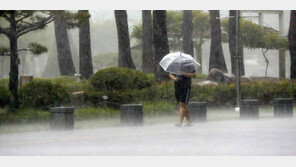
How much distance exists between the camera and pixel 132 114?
15359 mm

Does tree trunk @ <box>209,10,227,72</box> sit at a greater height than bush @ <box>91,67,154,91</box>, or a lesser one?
greater

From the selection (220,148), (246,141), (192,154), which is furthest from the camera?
(246,141)

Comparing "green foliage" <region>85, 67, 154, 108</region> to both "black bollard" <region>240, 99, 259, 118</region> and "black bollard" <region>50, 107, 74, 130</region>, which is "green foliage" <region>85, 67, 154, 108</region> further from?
"black bollard" <region>50, 107, 74, 130</region>

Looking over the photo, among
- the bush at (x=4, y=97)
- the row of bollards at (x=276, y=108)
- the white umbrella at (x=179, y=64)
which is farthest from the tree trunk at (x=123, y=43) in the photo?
the white umbrella at (x=179, y=64)

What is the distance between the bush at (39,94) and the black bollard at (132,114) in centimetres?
253

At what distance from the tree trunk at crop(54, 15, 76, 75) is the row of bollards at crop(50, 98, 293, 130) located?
41.5ft

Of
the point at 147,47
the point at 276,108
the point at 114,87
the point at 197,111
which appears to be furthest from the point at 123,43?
the point at 197,111

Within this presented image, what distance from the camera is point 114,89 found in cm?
1891

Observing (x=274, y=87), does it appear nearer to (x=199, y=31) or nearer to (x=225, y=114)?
(x=225, y=114)

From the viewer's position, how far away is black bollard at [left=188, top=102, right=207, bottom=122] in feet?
53.5

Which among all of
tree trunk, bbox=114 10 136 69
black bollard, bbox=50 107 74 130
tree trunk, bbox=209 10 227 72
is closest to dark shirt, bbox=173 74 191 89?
black bollard, bbox=50 107 74 130

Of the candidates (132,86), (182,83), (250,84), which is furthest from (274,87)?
(182,83)

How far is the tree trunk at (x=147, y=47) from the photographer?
26422 mm

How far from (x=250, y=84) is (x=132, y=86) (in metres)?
5.09
